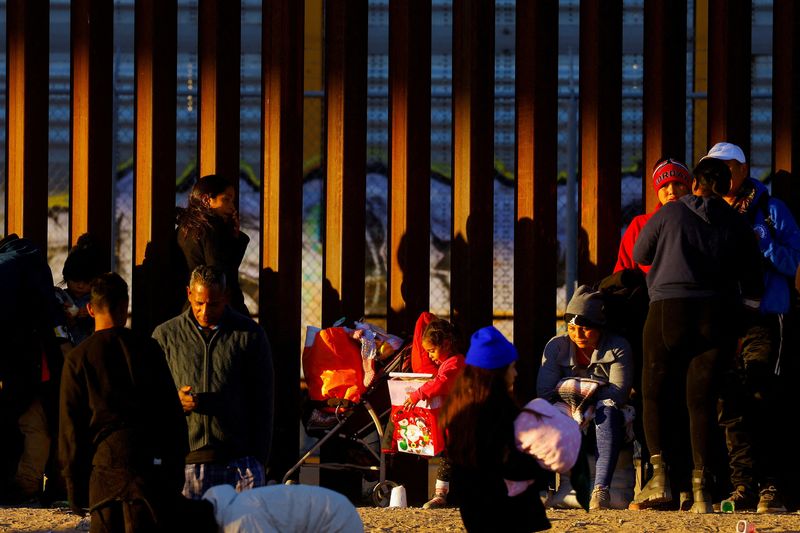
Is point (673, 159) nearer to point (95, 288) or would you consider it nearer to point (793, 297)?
point (793, 297)

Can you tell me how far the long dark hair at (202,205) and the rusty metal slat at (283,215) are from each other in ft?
2.39

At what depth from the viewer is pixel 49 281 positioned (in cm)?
738

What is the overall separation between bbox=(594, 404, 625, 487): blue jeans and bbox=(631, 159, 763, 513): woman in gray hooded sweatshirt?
24 cm

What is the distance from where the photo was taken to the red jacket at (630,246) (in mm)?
7648

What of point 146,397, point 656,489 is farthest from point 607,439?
point 146,397

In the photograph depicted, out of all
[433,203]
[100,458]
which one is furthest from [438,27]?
[100,458]

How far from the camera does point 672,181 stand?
24.7 feet

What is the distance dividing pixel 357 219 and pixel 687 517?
2.71 metres

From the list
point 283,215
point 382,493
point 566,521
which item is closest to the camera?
point 566,521

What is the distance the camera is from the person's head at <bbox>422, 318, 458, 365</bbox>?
7.64 meters

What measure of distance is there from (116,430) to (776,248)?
354cm

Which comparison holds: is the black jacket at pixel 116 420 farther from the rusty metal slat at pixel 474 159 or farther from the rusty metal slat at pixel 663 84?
the rusty metal slat at pixel 663 84

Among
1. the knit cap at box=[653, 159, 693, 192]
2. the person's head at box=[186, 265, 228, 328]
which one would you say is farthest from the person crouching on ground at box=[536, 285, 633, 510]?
the person's head at box=[186, 265, 228, 328]

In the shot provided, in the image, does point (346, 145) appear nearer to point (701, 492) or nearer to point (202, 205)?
point (202, 205)
